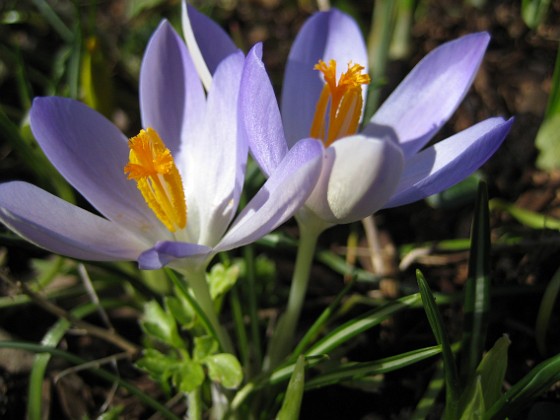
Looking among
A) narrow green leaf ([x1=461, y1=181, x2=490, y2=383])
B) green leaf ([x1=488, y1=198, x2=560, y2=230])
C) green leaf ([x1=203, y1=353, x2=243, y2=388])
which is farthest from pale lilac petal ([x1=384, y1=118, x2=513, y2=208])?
green leaf ([x1=488, y1=198, x2=560, y2=230])

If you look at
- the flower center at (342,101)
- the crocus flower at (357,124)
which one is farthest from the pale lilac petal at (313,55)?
the flower center at (342,101)

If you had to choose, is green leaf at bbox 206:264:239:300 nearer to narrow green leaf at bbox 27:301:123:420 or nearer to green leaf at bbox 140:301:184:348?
green leaf at bbox 140:301:184:348

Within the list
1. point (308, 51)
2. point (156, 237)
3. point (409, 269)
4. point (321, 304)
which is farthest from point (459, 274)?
point (156, 237)

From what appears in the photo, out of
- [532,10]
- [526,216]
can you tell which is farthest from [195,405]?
[532,10]

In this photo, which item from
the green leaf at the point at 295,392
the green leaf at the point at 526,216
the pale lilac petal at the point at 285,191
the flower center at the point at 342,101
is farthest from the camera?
the green leaf at the point at 526,216

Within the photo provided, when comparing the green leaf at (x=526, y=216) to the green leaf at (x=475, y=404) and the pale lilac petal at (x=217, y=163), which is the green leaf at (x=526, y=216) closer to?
the green leaf at (x=475, y=404)

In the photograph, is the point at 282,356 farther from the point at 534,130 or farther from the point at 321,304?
the point at 534,130
